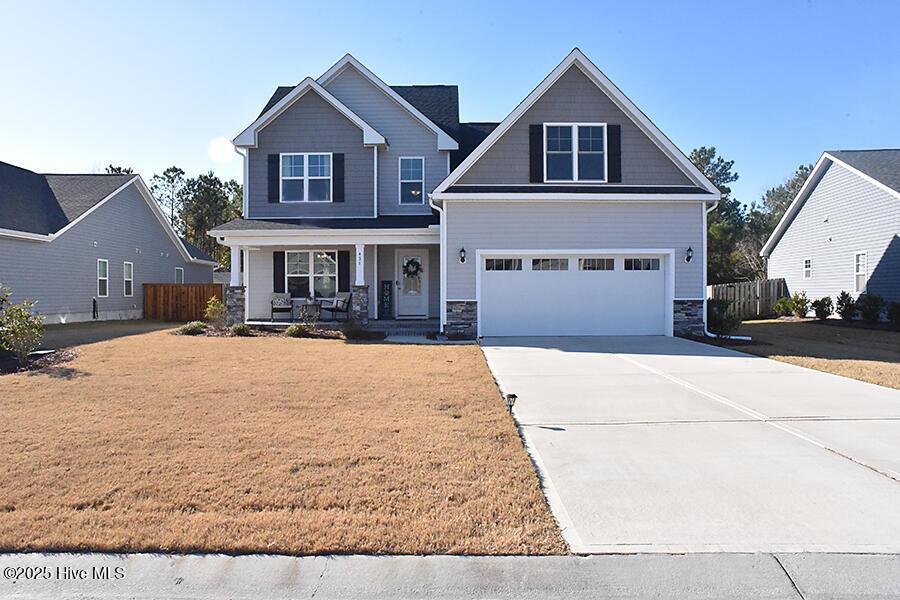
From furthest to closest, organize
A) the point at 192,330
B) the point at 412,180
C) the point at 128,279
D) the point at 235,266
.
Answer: the point at 128,279, the point at 412,180, the point at 235,266, the point at 192,330

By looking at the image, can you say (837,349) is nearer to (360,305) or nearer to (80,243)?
(360,305)

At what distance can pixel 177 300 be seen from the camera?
2358 centimetres

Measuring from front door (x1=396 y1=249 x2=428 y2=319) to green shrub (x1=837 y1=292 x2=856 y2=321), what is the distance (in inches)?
592

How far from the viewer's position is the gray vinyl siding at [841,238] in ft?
63.8

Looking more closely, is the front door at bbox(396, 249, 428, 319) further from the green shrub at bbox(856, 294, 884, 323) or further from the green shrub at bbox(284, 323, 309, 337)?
the green shrub at bbox(856, 294, 884, 323)

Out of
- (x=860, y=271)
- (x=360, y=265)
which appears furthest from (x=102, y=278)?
(x=860, y=271)

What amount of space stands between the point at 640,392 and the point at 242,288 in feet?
38.7

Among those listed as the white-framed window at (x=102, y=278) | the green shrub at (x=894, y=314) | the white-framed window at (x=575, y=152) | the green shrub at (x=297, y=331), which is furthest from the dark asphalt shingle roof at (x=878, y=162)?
the white-framed window at (x=102, y=278)

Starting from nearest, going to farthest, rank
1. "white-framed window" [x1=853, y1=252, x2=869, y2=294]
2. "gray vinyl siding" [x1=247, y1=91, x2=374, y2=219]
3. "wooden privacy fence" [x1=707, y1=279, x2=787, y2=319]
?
"gray vinyl siding" [x1=247, y1=91, x2=374, y2=219], "white-framed window" [x1=853, y1=252, x2=869, y2=294], "wooden privacy fence" [x1=707, y1=279, x2=787, y2=319]

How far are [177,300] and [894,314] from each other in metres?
26.1

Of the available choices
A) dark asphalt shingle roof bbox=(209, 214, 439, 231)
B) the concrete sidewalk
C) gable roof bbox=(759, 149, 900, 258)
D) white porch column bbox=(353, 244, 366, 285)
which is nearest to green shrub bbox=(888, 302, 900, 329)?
gable roof bbox=(759, 149, 900, 258)

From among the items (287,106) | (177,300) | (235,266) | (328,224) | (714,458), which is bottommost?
(714,458)

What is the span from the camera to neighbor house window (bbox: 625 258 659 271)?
14.6 m

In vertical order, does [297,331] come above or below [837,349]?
above
